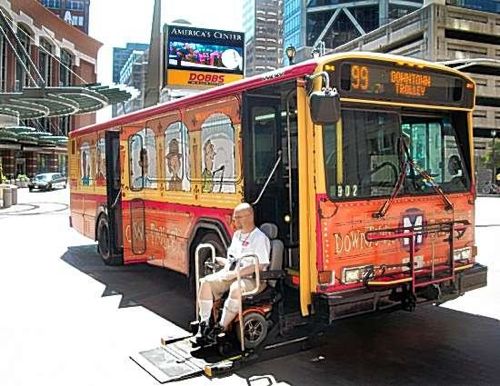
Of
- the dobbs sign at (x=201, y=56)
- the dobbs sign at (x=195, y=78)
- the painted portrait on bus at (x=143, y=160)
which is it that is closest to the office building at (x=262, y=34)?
the dobbs sign at (x=201, y=56)

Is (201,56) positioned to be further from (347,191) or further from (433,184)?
(347,191)

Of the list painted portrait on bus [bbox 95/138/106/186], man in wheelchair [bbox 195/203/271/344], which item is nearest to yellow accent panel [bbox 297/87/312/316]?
man in wheelchair [bbox 195/203/271/344]

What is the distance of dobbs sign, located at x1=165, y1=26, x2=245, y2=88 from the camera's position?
2836 cm

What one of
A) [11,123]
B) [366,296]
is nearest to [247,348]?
[366,296]

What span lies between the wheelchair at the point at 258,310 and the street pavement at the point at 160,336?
12.5 inches

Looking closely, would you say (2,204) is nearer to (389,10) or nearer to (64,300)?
(64,300)

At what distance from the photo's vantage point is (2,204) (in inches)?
1149

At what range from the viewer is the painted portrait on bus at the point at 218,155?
273 inches

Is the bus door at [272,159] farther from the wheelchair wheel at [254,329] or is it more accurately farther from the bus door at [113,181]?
the bus door at [113,181]

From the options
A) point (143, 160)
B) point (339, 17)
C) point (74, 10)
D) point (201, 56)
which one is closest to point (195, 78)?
point (201, 56)

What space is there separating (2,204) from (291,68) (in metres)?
26.9

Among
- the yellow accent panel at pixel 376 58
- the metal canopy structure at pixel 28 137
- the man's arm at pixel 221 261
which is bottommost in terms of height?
the man's arm at pixel 221 261

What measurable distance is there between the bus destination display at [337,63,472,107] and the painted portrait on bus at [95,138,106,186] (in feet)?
22.8

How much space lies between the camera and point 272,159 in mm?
6934
